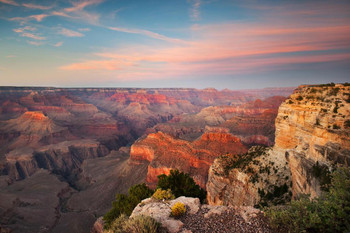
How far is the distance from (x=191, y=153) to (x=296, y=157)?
30.9m

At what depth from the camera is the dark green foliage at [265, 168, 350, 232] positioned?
772 centimetres

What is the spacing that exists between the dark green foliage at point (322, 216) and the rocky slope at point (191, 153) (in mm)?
34243

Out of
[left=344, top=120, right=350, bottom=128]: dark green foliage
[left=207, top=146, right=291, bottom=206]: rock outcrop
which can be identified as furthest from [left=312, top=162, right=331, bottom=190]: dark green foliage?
[left=207, top=146, right=291, bottom=206]: rock outcrop

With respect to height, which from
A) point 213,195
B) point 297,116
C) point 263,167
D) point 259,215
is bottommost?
point 213,195

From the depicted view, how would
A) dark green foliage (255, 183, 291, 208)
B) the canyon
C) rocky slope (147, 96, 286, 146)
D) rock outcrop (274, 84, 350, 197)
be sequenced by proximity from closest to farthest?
rock outcrop (274, 84, 350, 197) < dark green foliage (255, 183, 291, 208) < the canyon < rocky slope (147, 96, 286, 146)

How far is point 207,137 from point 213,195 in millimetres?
29744

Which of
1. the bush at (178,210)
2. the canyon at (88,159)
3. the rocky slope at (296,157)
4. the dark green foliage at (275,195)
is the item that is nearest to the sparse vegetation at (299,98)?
the rocky slope at (296,157)

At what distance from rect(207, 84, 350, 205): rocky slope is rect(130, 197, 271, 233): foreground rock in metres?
6.38

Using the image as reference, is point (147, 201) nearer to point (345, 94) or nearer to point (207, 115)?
point (345, 94)

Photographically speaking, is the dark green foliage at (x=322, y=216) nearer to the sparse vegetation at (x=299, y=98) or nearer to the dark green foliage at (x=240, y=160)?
the sparse vegetation at (x=299, y=98)

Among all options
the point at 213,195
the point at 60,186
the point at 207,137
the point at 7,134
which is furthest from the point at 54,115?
the point at 213,195

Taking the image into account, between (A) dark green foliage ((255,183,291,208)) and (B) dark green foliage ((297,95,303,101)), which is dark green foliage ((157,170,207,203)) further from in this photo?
(B) dark green foliage ((297,95,303,101))

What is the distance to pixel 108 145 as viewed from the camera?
11225 centimetres

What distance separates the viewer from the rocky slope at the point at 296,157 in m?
14.9
